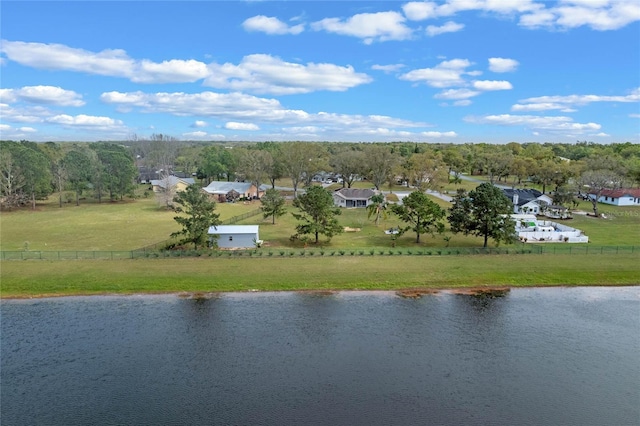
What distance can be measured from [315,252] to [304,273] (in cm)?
560

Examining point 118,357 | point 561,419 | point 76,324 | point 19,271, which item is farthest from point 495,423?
point 19,271

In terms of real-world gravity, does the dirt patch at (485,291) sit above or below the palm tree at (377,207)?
below

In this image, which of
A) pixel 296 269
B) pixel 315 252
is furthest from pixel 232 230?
pixel 296 269

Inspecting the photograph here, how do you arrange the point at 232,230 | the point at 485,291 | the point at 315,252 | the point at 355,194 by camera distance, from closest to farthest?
the point at 485,291, the point at 315,252, the point at 232,230, the point at 355,194

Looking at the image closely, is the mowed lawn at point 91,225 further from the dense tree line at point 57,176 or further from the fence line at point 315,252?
the fence line at point 315,252

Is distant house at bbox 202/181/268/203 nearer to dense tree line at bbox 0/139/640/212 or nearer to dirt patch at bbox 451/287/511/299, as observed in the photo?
dense tree line at bbox 0/139/640/212

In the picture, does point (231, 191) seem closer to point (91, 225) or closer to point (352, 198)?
point (352, 198)

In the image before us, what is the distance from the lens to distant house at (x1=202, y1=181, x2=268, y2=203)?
80.5m

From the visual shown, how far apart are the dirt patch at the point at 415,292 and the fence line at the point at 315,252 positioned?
7.98m

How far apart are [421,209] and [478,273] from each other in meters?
10.1

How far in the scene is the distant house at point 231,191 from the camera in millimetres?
80500

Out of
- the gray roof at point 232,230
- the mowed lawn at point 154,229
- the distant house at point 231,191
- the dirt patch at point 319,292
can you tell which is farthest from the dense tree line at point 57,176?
the dirt patch at point 319,292

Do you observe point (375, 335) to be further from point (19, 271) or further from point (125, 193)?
point (125, 193)

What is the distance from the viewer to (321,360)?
2195 cm
